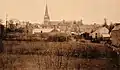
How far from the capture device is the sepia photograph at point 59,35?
1887 mm

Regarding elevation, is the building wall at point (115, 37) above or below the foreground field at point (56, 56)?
above

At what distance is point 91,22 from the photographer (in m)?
1.95

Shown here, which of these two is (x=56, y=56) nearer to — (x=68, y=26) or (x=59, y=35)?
(x=59, y=35)

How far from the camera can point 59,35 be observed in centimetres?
195

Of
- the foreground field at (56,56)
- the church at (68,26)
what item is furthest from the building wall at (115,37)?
the church at (68,26)

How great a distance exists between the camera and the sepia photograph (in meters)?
1.89

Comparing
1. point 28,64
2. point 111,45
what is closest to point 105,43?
point 111,45

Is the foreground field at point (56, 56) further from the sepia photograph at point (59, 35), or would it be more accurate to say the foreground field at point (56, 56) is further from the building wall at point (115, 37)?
the building wall at point (115, 37)

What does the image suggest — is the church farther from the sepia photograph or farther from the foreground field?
the foreground field

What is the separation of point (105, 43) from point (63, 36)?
50 cm

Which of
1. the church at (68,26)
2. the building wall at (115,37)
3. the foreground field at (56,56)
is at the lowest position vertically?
the foreground field at (56,56)

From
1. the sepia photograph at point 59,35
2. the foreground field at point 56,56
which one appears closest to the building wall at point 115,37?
the sepia photograph at point 59,35

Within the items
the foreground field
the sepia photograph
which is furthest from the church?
the foreground field

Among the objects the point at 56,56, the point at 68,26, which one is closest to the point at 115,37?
the point at 68,26
